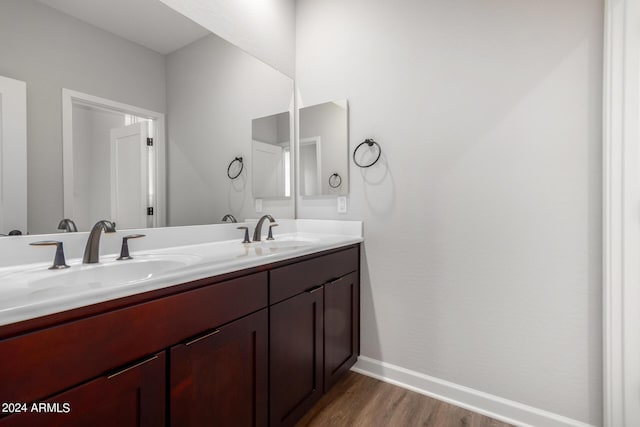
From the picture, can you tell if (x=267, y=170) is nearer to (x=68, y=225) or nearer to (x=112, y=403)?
(x=68, y=225)

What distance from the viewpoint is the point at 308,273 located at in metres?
1.43

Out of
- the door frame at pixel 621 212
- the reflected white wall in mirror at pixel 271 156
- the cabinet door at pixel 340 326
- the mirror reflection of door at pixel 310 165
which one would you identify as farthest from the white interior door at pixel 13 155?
the door frame at pixel 621 212

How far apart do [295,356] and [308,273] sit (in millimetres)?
366

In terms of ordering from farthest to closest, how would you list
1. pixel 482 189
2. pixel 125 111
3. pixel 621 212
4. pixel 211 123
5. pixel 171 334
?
pixel 211 123, pixel 482 189, pixel 125 111, pixel 621 212, pixel 171 334

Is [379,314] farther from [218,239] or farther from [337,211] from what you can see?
[218,239]

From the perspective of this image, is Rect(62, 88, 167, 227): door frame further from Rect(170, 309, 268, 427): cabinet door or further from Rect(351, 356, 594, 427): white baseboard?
Rect(351, 356, 594, 427): white baseboard

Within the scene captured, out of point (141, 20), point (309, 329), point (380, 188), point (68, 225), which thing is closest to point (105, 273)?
point (68, 225)

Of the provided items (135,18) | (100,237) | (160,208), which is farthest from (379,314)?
(135,18)

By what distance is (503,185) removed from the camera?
1482 mm

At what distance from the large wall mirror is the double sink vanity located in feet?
0.53

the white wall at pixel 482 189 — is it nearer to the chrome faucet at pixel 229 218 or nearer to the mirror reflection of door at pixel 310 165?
the mirror reflection of door at pixel 310 165

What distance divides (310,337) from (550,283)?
1150 mm

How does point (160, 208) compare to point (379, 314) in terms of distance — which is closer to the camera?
point (160, 208)

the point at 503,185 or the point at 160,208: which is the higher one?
the point at 503,185
